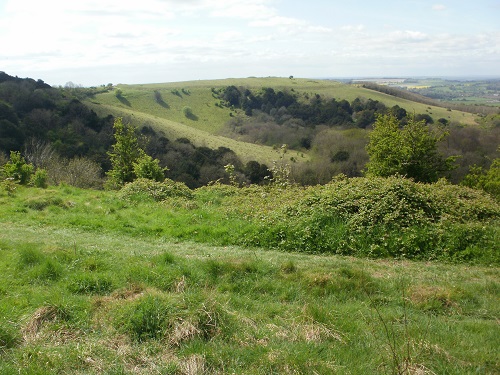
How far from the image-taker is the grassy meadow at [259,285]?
399cm

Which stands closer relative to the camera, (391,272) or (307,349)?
(307,349)

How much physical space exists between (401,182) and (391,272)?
372 cm

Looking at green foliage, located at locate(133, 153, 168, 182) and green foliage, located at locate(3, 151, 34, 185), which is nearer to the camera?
green foliage, located at locate(3, 151, 34, 185)

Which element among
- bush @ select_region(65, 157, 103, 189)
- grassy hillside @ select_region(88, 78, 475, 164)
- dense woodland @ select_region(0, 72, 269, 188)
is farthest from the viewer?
grassy hillside @ select_region(88, 78, 475, 164)

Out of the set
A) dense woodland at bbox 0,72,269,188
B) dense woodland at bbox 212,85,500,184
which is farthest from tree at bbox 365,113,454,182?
dense woodland at bbox 0,72,269,188

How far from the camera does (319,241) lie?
30.2 ft

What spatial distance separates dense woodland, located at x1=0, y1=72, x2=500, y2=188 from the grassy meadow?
11.2 m

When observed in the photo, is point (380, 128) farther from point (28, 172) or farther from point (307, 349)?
point (307, 349)

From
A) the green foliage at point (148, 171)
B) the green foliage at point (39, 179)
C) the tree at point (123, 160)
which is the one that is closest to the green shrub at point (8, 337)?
the green foliage at point (39, 179)

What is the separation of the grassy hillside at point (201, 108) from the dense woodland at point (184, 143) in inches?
166

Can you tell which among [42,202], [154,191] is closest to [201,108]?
[154,191]

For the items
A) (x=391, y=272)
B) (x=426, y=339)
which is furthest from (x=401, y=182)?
(x=426, y=339)

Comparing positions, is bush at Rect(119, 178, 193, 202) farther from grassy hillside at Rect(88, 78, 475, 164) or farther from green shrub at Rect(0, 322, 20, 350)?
grassy hillside at Rect(88, 78, 475, 164)

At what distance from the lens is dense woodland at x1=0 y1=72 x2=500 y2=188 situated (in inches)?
1326
